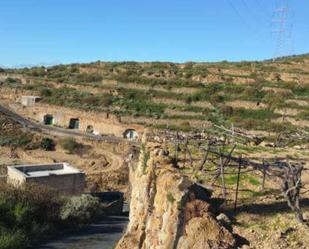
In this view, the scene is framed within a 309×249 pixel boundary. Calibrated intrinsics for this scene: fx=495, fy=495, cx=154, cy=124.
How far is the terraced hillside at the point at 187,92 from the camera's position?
56.8 meters

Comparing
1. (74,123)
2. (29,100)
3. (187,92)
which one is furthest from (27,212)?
(29,100)

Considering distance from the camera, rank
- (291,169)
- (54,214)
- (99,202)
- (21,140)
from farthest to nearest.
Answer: (21,140)
(99,202)
(54,214)
(291,169)

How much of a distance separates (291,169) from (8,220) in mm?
16731

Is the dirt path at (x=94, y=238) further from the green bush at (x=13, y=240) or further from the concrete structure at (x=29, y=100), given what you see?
the concrete structure at (x=29, y=100)

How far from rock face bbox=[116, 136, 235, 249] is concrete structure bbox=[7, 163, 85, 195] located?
14.9 metres

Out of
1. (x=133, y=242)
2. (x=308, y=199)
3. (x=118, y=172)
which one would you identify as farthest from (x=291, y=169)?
(x=118, y=172)

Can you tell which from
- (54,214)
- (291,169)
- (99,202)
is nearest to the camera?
(291,169)

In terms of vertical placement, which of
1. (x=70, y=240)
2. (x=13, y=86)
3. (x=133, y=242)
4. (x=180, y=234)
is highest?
(x=13, y=86)

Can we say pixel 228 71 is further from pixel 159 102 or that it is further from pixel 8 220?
pixel 8 220

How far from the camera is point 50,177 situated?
32.4 meters

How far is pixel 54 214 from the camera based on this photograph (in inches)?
1104

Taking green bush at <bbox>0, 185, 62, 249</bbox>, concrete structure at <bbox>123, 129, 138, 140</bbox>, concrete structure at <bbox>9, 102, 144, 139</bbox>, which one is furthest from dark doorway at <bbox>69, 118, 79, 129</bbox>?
green bush at <bbox>0, 185, 62, 249</bbox>

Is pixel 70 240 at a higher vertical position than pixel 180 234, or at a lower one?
lower

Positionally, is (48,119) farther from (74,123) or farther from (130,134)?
(130,134)
